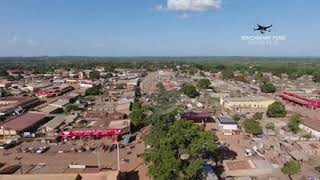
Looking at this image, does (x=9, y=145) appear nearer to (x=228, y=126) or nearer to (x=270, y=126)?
(x=228, y=126)

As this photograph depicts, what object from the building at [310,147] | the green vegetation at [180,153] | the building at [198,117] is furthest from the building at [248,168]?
the building at [198,117]

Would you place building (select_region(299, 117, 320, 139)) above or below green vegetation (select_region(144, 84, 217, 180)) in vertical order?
below

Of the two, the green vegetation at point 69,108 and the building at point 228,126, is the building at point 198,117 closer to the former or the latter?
the building at point 228,126

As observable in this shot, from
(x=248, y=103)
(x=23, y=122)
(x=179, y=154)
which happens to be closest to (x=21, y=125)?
(x=23, y=122)

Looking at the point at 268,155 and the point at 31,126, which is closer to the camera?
the point at 268,155

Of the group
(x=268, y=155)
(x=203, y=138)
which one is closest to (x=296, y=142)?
(x=268, y=155)

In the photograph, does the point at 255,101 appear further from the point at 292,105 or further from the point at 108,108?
the point at 108,108

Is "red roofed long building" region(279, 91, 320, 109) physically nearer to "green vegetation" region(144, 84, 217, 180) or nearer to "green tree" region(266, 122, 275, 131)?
"green tree" region(266, 122, 275, 131)

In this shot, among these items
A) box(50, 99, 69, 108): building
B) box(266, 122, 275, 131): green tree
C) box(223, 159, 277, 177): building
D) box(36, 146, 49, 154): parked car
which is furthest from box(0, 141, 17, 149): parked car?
box(266, 122, 275, 131): green tree
